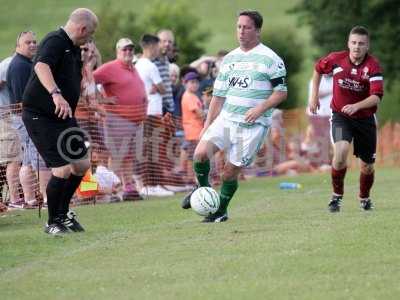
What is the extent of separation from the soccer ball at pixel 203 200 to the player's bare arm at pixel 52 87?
1.64m

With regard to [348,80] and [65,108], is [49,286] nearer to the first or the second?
[65,108]

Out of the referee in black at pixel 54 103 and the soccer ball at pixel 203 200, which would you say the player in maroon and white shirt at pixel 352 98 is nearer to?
the soccer ball at pixel 203 200

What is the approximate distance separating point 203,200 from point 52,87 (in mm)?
1999

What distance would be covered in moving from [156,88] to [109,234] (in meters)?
6.47

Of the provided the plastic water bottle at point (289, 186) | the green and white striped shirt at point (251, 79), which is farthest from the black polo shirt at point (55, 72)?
the plastic water bottle at point (289, 186)

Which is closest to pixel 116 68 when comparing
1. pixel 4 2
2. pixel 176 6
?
pixel 176 6

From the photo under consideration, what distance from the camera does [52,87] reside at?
11078 mm

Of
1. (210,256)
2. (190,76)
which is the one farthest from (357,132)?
(190,76)

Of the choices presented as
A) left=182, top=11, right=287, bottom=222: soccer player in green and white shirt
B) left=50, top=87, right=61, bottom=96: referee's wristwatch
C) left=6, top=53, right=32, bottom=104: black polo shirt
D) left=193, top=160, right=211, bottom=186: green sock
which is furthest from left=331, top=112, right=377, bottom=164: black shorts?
left=6, top=53, right=32, bottom=104: black polo shirt

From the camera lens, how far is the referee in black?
11289 millimetres

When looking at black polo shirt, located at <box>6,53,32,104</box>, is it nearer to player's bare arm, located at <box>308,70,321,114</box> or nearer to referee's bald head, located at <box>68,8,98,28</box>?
referee's bald head, located at <box>68,8,98,28</box>

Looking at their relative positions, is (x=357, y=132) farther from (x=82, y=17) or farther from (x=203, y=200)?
(x=82, y=17)

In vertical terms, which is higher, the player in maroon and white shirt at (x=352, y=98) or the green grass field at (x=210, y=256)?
the player in maroon and white shirt at (x=352, y=98)

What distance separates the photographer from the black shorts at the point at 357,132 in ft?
43.2
